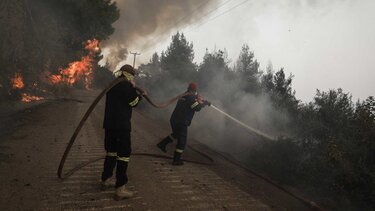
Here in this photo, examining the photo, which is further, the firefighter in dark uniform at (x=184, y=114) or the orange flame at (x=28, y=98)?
the orange flame at (x=28, y=98)

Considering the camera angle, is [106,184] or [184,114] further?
[184,114]

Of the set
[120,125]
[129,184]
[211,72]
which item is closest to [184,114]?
[129,184]

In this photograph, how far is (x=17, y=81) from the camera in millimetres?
19859

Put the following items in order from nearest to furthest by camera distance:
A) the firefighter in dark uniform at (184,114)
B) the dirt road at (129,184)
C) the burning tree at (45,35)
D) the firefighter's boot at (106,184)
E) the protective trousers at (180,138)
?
the dirt road at (129,184) → the firefighter's boot at (106,184) → the protective trousers at (180,138) → the firefighter in dark uniform at (184,114) → the burning tree at (45,35)

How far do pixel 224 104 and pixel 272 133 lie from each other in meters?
4.58

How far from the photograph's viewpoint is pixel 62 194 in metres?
5.57

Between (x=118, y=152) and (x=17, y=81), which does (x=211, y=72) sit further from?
(x=118, y=152)

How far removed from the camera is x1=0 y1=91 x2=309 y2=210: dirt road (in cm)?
538

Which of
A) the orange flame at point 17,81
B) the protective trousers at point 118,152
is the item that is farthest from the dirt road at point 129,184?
the orange flame at point 17,81

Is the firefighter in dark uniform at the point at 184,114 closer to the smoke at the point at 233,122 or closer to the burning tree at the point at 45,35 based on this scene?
the smoke at the point at 233,122

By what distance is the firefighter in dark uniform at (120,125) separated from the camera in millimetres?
5734

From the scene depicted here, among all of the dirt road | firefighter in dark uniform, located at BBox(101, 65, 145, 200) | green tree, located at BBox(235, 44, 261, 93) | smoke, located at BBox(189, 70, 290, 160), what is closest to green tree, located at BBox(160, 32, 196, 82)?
green tree, located at BBox(235, 44, 261, 93)

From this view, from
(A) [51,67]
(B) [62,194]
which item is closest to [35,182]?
(B) [62,194]

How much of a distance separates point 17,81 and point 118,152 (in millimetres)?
16986
